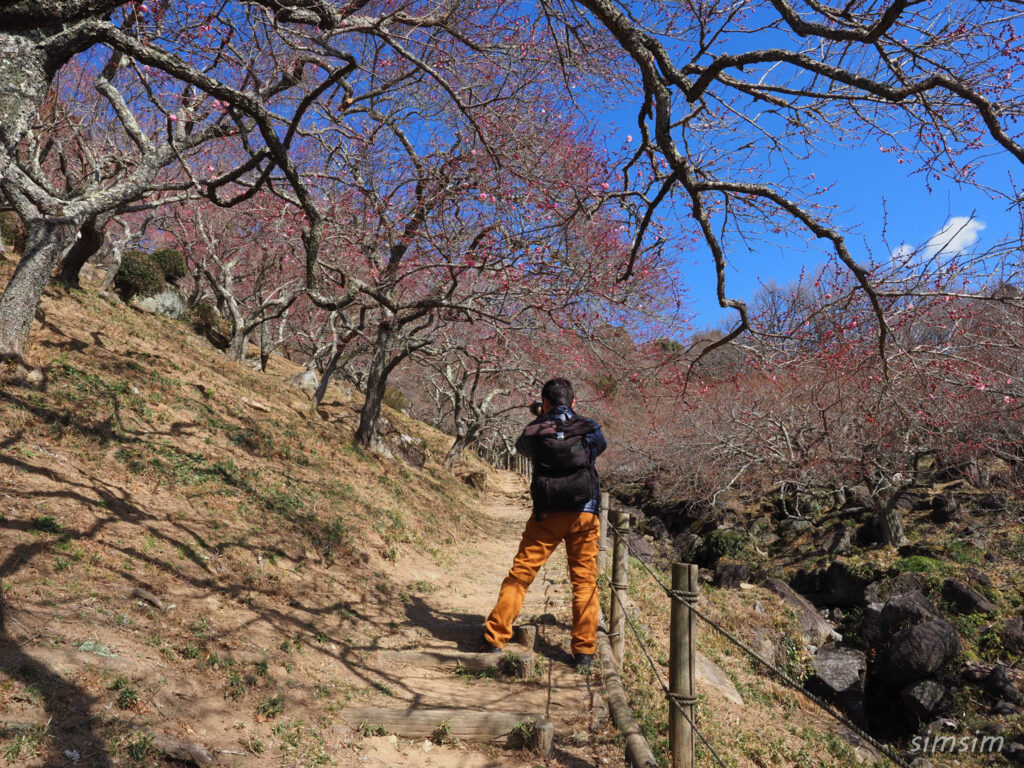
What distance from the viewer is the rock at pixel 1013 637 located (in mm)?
8914

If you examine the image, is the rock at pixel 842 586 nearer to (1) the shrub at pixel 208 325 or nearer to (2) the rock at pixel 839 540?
(2) the rock at pixel 839 540

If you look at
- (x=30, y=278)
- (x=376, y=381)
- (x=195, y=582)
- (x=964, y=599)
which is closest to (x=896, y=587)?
(x=964, y=599)

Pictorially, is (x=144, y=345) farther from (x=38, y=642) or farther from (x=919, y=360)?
(x=919, y=360)

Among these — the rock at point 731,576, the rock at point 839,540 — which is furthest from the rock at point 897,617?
the rock at point 839,540

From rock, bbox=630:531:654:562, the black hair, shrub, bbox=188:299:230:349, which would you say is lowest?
rock, bbox=630:531:654:562

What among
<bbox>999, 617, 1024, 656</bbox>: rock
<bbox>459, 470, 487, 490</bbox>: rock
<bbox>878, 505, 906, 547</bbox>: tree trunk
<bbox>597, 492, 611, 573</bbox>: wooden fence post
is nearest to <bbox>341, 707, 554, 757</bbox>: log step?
<bbox>597, 492, 611, 573</bbox>: wooden fence post

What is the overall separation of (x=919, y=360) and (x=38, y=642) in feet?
21.1

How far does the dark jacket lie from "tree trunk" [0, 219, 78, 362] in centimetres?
636

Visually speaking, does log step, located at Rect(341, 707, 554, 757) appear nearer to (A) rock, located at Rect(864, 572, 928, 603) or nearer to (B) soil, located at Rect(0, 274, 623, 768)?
(B) soil, located at Rect(0, 274, 623, 768)

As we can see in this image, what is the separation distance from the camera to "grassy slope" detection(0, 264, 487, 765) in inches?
139

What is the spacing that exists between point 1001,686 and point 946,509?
8362 mm

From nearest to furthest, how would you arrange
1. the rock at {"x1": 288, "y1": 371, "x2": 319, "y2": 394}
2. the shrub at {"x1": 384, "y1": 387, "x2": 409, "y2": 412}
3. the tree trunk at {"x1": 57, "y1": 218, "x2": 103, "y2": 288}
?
the tree trunk at {"x1": 57, "y1": 218, "x2": 103, "y2": 288}
the rock at {"x1": 288, "y1": 371, "x2": 319, "y2": 394}
the shrub at {"x1": 384, "y1": 387, "x2": 409, "y2": 412}

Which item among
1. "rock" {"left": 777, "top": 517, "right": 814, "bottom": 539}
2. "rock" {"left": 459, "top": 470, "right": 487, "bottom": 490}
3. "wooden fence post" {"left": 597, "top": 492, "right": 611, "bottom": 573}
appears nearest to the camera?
"wooden fence post" {"left": 597, "top": 492, "right": 611, "bottom": 573}

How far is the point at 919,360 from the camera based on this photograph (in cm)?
484
